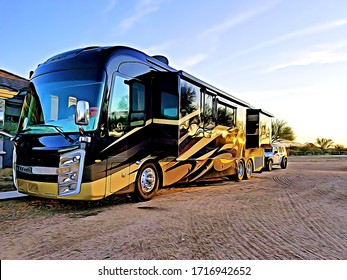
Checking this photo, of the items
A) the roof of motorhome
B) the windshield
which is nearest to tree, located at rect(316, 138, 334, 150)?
the roof of motorhome

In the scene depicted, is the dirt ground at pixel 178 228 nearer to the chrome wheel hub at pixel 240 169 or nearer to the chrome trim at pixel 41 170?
the chrome trim at pixel 41 170

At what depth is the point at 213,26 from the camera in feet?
38.3

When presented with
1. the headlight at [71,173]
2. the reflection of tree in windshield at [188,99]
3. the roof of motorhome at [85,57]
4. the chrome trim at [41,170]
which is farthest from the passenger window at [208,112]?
the chrome trim at [41,170]

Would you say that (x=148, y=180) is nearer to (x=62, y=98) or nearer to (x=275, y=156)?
(x=62, y=98)

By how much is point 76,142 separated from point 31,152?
104 centimetres

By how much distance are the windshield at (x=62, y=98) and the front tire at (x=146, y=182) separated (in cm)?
175

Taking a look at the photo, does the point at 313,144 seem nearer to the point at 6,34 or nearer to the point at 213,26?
the point at 213,26

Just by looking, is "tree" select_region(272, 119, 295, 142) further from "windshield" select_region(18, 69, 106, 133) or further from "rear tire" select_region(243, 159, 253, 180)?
"windshield" select_region(18, 69, 106, 133)

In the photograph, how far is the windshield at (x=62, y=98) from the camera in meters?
5.58

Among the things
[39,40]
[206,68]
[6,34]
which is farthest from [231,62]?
[6,34]

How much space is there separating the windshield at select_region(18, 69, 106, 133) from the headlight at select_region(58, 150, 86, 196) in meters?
0.49

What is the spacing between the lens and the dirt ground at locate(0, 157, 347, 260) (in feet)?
12.0
